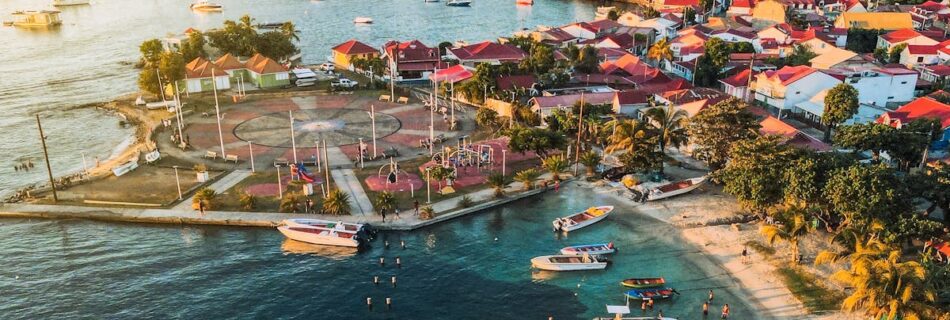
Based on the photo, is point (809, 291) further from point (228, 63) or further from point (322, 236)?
point (228, 63)

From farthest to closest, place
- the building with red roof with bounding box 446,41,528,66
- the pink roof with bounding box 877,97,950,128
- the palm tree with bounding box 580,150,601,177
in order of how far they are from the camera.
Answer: the building with red roof with bounding box 446,41,528,66 < the pink roof with bounding box 877,97,950,128 < the palm tree with bounding box 580,150,601,177

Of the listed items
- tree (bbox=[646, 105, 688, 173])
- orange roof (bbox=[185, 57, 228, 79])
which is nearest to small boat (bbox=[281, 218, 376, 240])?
tree (bbox=[646, 105, 688, 173])

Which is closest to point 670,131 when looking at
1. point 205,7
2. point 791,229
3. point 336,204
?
point 791,229

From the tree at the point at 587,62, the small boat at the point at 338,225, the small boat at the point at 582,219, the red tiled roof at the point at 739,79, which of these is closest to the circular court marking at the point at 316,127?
the small boat at the point at 338,225

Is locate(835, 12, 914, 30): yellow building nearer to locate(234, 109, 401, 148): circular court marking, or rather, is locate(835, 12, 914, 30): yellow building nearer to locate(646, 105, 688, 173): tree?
locate(646, 105, 688, 173): tree

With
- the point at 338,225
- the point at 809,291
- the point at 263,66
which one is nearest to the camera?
the point at 809,291

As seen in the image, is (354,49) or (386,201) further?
(354,49)
